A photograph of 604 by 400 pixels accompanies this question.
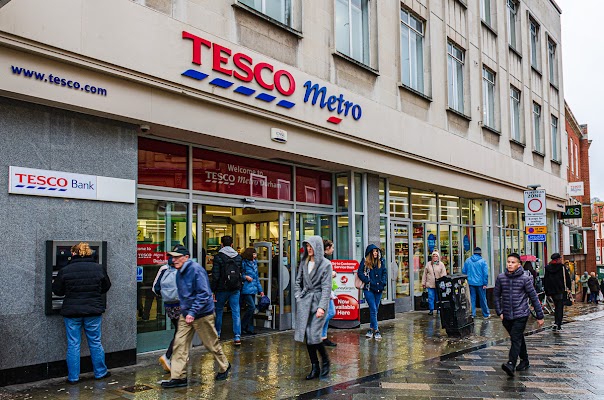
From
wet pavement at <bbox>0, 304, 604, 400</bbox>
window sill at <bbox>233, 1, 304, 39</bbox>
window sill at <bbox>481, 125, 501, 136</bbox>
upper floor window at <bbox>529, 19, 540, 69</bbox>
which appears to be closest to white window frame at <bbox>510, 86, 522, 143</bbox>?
window sill at <bbox>481, 125, 501, 136</bbox>

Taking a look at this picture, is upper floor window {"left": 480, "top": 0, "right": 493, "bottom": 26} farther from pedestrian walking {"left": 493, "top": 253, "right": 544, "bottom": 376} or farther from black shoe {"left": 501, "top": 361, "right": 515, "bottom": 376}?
black shoe {"left": 501, "top": 361, "right": 515, "bottom": 376}

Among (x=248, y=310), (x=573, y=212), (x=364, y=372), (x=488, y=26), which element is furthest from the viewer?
(x=573, y=212)

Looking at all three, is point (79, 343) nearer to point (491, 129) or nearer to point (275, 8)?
point (275, 8)

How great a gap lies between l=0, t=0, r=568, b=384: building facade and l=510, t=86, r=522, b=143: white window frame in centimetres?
200

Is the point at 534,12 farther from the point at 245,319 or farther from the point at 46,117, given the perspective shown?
the point at 46,117

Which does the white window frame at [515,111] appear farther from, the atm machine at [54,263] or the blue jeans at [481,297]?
the atm machine at [54,263]

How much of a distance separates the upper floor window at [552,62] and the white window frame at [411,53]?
13.2 metres

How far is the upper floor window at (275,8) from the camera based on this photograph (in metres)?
10.8

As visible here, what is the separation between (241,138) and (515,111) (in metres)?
15.7

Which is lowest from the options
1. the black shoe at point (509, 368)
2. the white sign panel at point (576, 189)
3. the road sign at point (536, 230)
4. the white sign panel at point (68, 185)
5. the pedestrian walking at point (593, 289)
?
the pedestrian walking at point (593, 289)

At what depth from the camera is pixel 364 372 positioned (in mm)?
8117

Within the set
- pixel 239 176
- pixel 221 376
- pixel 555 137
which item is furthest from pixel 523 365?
pixel 555 137

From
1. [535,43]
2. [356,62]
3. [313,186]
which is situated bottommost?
[313,186]

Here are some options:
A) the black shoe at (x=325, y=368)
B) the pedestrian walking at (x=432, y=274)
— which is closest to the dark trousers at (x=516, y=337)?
the black shoe at (x=325, y=368)
